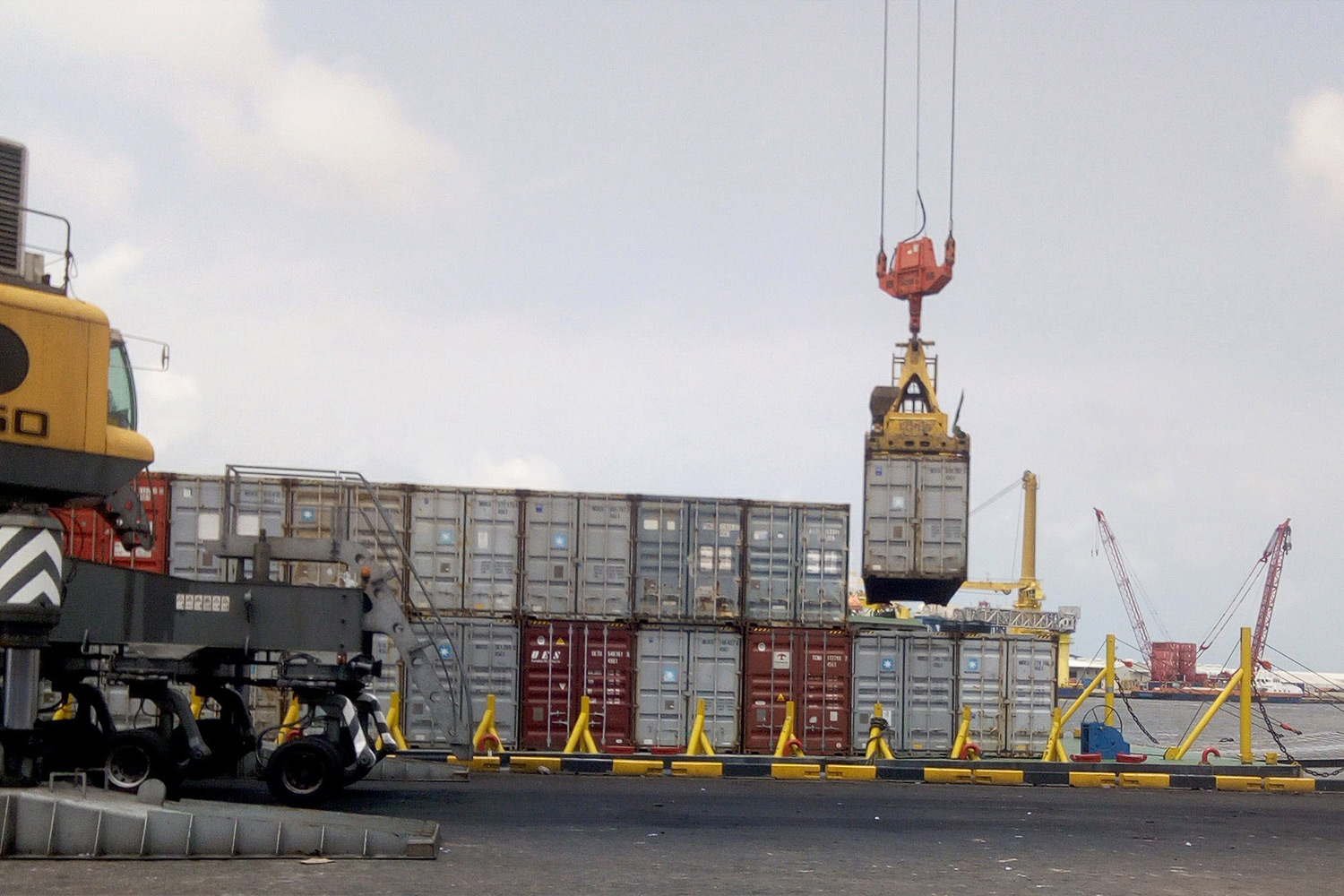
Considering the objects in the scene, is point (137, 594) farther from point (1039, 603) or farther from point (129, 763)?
point (1039, 603)

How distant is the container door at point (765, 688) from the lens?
29.3m

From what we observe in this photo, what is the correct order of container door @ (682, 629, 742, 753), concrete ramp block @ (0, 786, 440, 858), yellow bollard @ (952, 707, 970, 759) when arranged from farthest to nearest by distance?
container door @ (682, 629, 742, 753) → yellow bollard @ (952, 707, 970, 759) → concrete ramp block @ (0, 786, 440, 858)

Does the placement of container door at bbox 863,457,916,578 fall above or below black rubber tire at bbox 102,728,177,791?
above

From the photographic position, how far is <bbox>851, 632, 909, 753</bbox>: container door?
2967 centimetres

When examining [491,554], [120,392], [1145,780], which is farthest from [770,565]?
[120,392]

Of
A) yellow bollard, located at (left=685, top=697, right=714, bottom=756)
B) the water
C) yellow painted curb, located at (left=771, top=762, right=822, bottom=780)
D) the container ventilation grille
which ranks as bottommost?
the water

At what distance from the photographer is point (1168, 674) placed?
165500mm

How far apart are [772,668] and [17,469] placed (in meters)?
19.4

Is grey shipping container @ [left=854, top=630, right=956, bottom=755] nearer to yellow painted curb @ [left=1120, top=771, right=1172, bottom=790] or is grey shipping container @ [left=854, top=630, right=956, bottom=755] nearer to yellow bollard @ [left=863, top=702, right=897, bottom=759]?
yellow bollard @ [left=863, top=702, right=897, bottom=759]

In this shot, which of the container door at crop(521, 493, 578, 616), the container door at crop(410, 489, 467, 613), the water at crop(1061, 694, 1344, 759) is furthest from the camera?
the water at crop(1061, 694, 1344, 759)

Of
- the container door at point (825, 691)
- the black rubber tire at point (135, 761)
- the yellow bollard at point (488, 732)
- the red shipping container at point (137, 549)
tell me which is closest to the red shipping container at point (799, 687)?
the container door at point (825, 691)

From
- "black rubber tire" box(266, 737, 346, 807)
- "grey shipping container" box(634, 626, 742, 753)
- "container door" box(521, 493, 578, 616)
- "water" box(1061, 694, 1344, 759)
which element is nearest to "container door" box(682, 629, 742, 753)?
"grey shipping container" box(634, 626, 742, 753)

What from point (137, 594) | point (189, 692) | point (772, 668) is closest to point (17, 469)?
point (137, 594)

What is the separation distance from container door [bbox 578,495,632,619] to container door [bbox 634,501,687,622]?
270 mm
